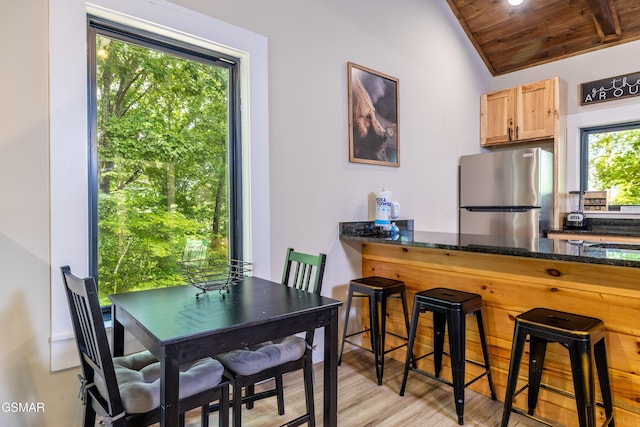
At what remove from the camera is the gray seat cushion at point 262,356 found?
150cm

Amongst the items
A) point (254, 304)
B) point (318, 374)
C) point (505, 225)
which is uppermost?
point (505, 225)

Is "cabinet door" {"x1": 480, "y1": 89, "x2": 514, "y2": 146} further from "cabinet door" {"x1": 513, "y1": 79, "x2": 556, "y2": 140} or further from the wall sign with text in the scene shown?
the wall sign with text

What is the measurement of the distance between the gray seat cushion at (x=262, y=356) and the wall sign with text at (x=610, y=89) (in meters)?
3.92

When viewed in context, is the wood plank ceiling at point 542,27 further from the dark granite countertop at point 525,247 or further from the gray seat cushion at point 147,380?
the gray seat cushion at point 147,380

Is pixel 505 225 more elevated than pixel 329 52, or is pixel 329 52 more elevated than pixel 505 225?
pixel 329 52

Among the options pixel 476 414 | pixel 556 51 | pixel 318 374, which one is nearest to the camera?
pixel 476 414

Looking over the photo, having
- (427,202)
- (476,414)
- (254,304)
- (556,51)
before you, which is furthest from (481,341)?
(556,51)

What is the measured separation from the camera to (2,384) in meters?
1.60

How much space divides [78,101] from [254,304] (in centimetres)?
132

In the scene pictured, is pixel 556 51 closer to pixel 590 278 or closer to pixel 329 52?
pixel 329 52

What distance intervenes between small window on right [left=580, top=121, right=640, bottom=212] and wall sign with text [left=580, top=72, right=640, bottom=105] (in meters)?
0.29

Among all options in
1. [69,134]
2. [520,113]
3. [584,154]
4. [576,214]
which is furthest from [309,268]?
[584,154]
